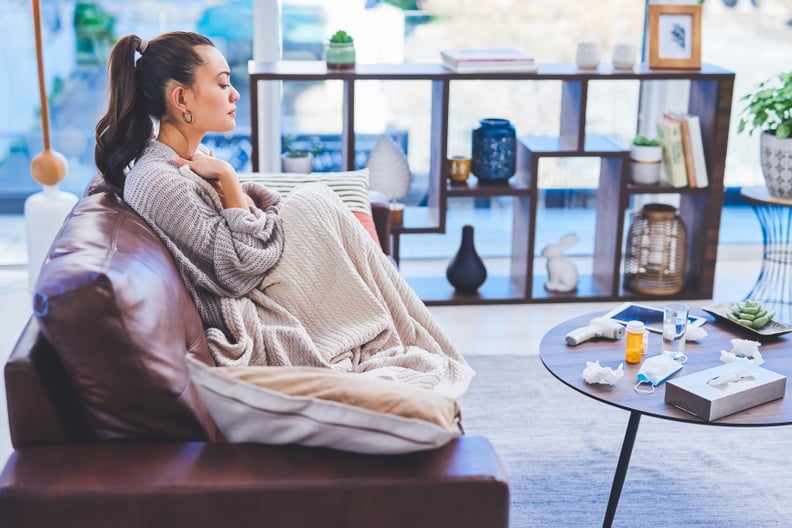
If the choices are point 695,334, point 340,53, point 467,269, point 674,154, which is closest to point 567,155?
point 674,154

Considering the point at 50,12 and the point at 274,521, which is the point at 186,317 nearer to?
the point at 274,521

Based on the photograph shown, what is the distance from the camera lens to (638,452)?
2.73 metres

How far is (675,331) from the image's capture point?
7.80 feet

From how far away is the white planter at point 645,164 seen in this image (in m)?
3.83

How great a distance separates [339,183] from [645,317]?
95 cm

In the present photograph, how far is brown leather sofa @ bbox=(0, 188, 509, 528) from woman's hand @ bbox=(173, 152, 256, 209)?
601mm

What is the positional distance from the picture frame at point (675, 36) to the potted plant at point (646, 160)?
0.30 meters

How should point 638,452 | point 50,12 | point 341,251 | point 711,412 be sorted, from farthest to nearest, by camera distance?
point 50,12 < point 638,452 < point 341,251 < point 711,412

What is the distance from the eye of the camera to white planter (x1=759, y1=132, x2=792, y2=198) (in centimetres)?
356

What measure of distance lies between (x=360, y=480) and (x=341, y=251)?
3.38 feet

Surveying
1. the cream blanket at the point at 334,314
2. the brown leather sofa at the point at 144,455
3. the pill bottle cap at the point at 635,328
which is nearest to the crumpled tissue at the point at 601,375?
the pill bottle cap at the point at 635,328

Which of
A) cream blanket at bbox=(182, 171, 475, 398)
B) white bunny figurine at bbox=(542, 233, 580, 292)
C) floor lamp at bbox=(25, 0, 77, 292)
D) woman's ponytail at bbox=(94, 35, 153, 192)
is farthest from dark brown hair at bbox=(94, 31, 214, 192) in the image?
white bunny figurine at bbox=(542, 233, 580, 292)

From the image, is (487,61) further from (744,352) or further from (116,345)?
(116,345)

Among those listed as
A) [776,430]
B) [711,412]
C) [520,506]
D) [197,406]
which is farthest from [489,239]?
[197,406]
